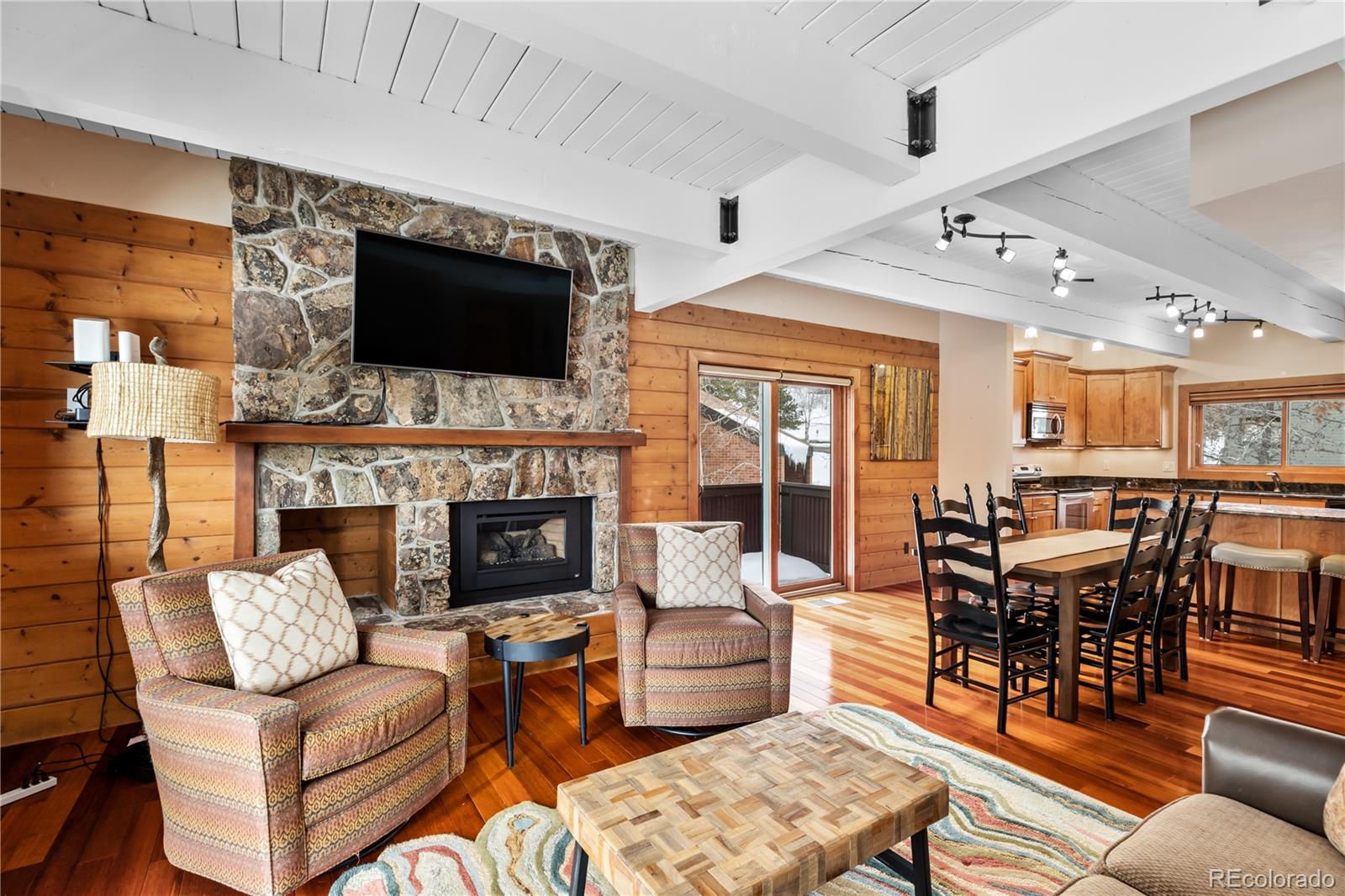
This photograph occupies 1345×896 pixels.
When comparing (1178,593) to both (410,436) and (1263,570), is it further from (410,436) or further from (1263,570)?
(410,436)

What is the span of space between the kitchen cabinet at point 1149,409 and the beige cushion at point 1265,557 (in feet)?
11.6

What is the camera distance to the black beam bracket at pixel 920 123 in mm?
2324

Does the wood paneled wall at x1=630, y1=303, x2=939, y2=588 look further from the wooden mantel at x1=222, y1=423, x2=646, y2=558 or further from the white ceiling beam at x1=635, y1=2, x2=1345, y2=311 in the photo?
the white ceiling beam at x1=635, y1=2, x2=1345, y2=311

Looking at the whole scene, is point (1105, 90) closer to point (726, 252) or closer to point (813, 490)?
point (726, 252)

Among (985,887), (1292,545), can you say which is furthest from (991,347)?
(985,887)

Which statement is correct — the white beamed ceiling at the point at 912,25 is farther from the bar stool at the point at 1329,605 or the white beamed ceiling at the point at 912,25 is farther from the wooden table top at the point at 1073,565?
the bar stool at the point at 1329,605

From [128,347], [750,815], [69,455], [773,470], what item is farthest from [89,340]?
[773,470]

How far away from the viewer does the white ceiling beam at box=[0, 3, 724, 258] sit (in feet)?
6.54

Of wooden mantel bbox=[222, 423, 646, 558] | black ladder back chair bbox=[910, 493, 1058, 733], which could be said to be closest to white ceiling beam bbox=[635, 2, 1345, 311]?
black ladder back chair bbox=[910, 493, 1058, 733]

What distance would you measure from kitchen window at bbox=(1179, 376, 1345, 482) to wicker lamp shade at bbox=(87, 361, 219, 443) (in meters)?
9.07

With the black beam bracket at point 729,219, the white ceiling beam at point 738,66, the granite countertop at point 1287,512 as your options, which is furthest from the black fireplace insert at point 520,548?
the granite countertop at point 1287,512

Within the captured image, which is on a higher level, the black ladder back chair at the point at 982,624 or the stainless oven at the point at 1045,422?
the stainless oven at the point at 1045,422

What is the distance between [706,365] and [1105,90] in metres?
3.19

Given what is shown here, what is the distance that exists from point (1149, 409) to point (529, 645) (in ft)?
25.4
